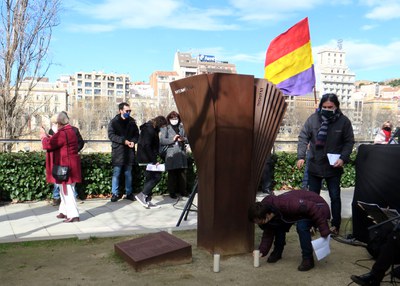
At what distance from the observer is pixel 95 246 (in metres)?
5.00

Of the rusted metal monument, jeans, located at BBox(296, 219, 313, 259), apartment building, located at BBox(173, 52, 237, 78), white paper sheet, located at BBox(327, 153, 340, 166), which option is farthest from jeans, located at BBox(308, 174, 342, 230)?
apartment building, located at BBox(173, 52, 237, 78)

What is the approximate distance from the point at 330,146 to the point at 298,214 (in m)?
1.67

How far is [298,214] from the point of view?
4180 mm

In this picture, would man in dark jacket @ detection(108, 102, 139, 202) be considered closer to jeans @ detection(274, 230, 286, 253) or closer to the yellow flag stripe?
the yellow flag stripe

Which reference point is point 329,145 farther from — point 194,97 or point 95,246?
A: point 95,246

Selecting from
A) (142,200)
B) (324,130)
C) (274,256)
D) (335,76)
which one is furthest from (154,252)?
(335,76)

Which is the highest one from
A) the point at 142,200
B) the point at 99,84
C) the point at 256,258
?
the point at 99,84

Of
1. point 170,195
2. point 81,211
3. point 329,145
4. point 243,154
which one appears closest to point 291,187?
point 170,195

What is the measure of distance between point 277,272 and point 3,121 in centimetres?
851

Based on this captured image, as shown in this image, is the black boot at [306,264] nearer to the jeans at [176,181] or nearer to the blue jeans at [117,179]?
the jeans at [176,181]

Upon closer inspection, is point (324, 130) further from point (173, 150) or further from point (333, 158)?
point (173, 150)

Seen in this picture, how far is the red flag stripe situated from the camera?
24.2ft

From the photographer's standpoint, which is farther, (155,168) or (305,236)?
(155,168)

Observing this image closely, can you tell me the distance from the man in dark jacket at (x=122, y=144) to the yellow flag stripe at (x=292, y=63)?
2.91 m
